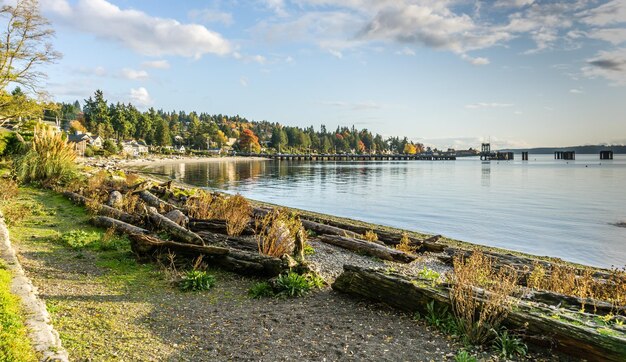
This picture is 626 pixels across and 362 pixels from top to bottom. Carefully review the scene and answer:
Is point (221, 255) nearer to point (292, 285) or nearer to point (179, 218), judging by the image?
point (292, 285)

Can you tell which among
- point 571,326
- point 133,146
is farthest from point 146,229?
point 133,146

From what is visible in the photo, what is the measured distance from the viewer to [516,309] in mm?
5965

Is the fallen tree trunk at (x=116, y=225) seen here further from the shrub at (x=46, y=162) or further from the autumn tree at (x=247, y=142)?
the autumn tree at (x=247, y=142)

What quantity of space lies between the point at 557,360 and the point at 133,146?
130824 mm

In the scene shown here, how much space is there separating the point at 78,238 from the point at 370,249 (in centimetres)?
905

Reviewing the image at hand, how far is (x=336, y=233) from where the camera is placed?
15.8 metres

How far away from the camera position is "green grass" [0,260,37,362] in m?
4.17

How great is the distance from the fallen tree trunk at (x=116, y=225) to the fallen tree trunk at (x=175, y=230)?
1.44 ft

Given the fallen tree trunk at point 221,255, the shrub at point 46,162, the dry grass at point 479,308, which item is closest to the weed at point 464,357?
the dry grass at point 479,308

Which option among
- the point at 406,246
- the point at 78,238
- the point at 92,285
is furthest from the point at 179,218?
the point at 406,246

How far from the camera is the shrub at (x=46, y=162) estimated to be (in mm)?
21234

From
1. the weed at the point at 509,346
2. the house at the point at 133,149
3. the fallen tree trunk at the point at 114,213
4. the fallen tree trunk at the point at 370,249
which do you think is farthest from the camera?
the house at the point at 133,149

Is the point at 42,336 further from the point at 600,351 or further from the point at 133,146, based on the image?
the point at 133,146

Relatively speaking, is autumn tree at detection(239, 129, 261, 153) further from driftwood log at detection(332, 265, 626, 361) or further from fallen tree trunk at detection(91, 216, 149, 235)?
driftwood log at detection(332, 265, 626, 361)
